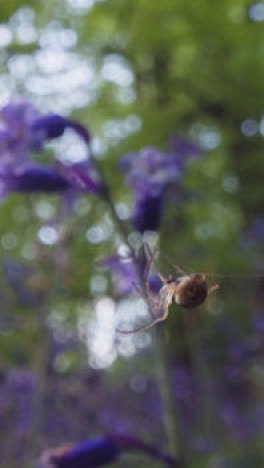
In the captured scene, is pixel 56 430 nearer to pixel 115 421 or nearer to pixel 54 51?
pixel 115 421

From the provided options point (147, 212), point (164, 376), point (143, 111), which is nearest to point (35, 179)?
point (147, 212)

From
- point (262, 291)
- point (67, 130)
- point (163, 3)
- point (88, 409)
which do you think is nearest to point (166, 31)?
point (163, 3)

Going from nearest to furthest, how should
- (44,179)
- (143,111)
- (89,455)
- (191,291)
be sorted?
1. (191,291)
2. (89,455)
3. (44,179)
4. (143,111)

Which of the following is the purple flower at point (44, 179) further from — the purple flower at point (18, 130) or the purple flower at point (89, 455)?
the purple flower at point (89, 455)

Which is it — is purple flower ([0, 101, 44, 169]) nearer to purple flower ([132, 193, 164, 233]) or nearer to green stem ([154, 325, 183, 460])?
purple flower ([132, 193, 164, 233])

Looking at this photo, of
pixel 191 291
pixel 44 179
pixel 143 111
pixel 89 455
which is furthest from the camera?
pixel 143 111

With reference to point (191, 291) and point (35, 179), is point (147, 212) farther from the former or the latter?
point (191, 291)

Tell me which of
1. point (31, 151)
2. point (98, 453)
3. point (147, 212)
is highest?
point (31, 151)

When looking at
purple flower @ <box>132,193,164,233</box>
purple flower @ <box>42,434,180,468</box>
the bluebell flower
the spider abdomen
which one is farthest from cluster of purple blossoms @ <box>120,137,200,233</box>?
the spider abdomen

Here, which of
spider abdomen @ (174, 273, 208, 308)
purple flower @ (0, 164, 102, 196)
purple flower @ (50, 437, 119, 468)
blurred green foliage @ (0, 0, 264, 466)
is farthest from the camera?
blurred green foliage @ (0, 0, 264, 466)
